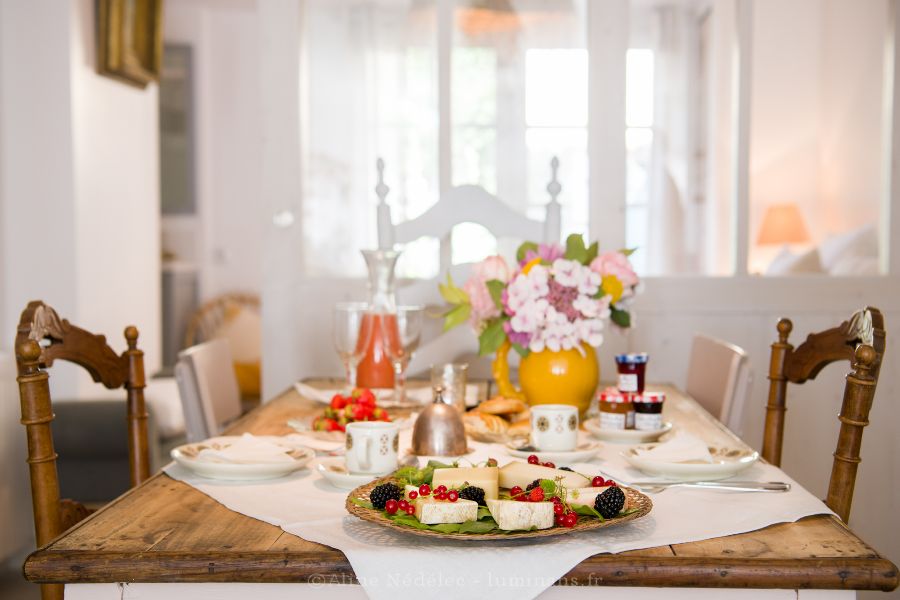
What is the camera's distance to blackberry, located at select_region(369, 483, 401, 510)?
105 cm

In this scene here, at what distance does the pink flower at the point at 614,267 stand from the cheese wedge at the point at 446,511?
0.89 m

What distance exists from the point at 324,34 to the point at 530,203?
0.84m

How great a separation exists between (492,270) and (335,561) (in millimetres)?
949

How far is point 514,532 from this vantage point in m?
0.98

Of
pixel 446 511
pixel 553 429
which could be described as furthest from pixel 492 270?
pixel 446 511

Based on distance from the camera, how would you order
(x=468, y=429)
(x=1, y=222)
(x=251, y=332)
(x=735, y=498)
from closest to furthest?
1. (x=735, y=498)
2. (x=468, y=429)
3. (x=1, y=222)
4. (x=251, y=332)

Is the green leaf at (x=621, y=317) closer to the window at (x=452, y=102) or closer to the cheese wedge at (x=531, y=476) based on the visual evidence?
the cheese wedge at (x=531, y=476)

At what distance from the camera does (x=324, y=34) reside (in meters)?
3.08

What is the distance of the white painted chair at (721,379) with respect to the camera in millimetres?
1894

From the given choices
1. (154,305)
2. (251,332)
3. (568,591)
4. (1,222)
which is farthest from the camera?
(251,332)

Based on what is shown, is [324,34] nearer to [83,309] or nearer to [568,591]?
[83,309]

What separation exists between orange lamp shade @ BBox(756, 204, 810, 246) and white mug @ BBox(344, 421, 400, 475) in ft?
6.39

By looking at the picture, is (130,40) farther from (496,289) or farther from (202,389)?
(496,289)

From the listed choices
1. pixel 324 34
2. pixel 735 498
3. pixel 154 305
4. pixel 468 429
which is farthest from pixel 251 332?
pixel 735 498
